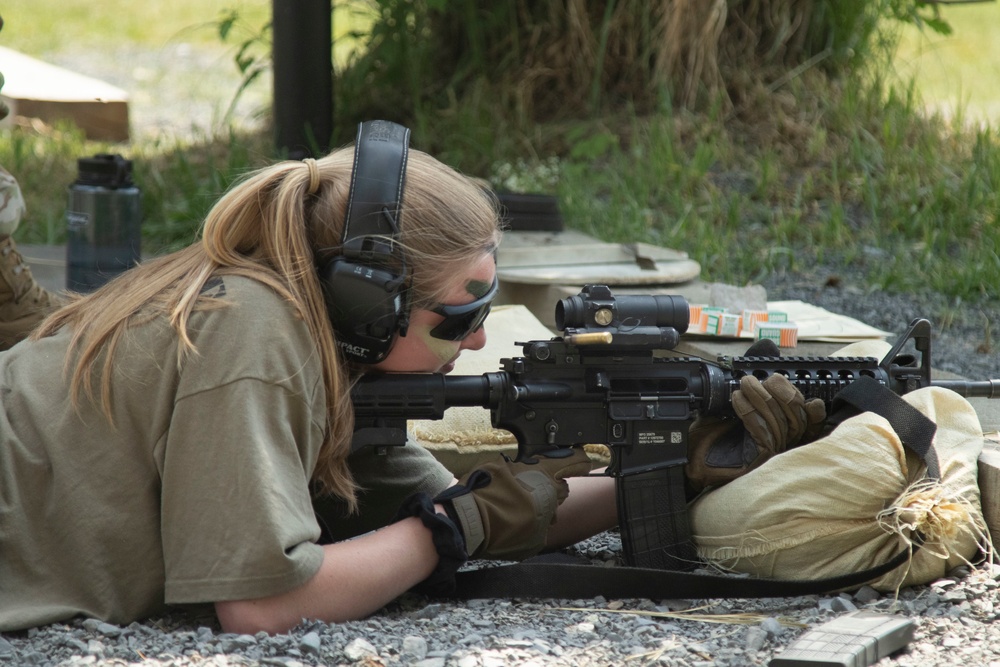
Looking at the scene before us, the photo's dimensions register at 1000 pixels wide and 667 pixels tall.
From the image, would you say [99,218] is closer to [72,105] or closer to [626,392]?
[626,392]

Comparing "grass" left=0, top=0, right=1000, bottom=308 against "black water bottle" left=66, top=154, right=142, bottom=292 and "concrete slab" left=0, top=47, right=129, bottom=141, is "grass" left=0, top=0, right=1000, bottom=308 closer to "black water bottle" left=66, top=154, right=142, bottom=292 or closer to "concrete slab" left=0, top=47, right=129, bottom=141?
"black water bottle" left=66, top=154, right=142, bottom=292

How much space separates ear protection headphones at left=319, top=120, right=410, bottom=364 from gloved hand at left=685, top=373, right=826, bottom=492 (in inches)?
34.6

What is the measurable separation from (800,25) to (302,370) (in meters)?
5.49

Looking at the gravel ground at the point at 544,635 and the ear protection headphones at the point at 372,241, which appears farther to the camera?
the ear protection headphones at the point at 372,241

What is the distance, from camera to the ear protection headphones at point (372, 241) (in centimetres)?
215

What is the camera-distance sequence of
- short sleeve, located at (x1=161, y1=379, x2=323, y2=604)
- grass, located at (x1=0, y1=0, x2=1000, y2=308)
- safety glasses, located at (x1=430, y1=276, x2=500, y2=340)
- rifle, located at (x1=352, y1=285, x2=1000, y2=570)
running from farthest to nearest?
1. grass, located at (x1=0, y1=0, x2=1000, y2=308)
2. rifle, located at (x1=352, y1=285, x2=1000, y2=570)
3. safety glasses, located at (x1=430, y1=276, x2=500, y2=340)
4. short sleeve, located at (x1=161, y1=379, x2=323, y2=604)

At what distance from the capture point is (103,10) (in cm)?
1482

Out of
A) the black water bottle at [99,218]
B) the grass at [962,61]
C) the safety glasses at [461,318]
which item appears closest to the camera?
the safety glasses at [461,318]

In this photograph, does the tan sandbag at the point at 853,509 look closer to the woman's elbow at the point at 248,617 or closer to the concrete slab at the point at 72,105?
the woman's elbow at the point at 248,617

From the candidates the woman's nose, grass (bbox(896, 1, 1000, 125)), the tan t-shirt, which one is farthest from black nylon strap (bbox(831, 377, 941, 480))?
grass (bbox(896, 1, 1000, 125))

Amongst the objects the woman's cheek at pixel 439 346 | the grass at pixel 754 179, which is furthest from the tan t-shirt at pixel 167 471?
the grass at pixel 754 179

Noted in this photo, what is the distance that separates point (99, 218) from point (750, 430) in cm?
303

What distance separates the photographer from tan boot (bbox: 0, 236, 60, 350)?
3.48 meters

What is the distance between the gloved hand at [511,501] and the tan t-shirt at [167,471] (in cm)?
41
